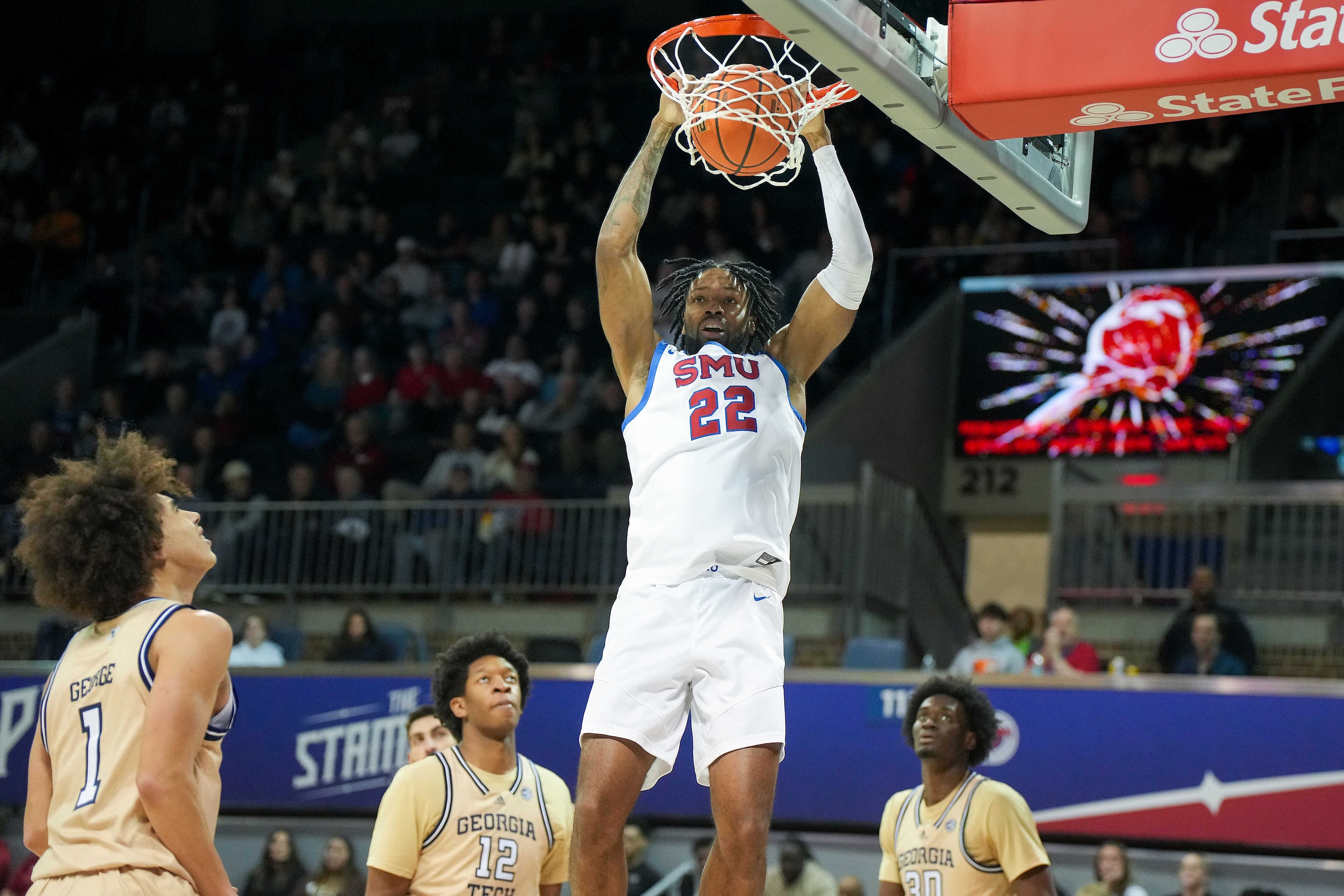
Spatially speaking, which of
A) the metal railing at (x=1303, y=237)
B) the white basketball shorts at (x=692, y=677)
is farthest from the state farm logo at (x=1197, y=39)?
the metal railing at (x=1303, y=237)

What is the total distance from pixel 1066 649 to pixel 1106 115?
644 centimetres

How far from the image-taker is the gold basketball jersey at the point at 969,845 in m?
6.19

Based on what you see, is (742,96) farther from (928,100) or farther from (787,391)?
(787,391)

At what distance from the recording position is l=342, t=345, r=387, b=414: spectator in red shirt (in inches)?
618

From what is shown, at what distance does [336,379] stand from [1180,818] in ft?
29.0

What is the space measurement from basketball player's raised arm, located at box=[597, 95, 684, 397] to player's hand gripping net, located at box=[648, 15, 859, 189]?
92 mm

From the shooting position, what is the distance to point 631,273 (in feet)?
16.8

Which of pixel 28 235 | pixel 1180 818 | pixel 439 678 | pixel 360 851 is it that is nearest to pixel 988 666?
pixel 1180 818

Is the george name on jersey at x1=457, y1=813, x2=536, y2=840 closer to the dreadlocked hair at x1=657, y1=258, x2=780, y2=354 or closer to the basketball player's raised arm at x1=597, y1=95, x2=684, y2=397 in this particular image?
the basketball player's raised arm at x1=597, y1=95, x2=684, y2=397

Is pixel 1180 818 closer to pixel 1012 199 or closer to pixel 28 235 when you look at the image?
pixel 1012 199

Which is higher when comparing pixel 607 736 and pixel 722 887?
pixel 607 736

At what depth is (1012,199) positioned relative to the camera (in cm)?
541

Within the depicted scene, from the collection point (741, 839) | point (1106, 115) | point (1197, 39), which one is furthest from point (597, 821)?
point (1197, 39)

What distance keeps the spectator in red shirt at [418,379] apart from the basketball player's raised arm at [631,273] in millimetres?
10486
